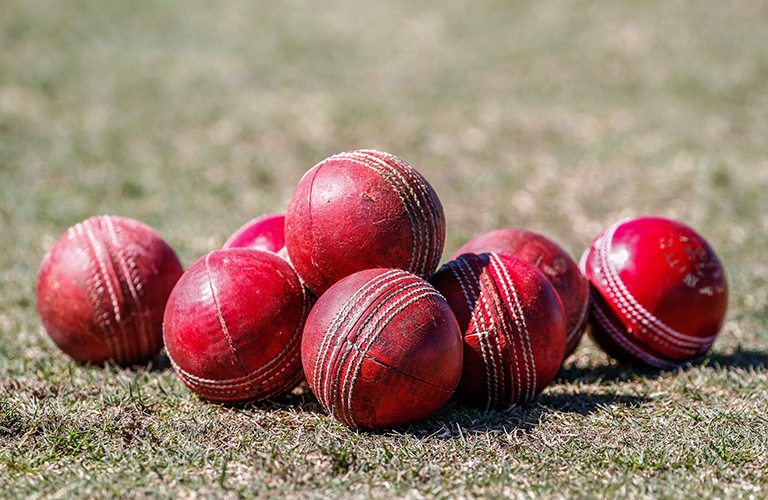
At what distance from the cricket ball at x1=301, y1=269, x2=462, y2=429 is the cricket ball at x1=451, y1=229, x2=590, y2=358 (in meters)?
1.05

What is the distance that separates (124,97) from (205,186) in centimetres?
402

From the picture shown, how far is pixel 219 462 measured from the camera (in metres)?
3.55

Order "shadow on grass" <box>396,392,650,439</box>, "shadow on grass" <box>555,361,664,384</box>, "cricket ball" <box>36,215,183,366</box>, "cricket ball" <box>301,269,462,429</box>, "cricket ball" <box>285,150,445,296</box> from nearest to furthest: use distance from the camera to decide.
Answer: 1. "cricket ball" <box>301,269,462,429</box>
2. "shadow on grass" <box>396,392,650,439</box>
3. "cricket ball" <box>285,150,445,296</box>
4. "cricket ball" <box>36,215,183,366</box>
5. "shadow on grass" <box>555,361,664,384</box>

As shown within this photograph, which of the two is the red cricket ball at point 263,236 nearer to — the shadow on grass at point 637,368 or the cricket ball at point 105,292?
the cricket ball at point 105,292

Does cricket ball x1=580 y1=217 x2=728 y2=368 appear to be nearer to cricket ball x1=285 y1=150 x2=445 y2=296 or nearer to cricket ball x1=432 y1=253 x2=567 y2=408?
cricket ball x1=432 y1=253 x2=567 y2=408

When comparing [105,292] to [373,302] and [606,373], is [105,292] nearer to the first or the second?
[373,302]

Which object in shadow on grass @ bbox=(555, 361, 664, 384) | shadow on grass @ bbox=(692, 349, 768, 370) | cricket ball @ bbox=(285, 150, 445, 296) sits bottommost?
shadow on grass @ bbox=(692, 349, 768, 370)

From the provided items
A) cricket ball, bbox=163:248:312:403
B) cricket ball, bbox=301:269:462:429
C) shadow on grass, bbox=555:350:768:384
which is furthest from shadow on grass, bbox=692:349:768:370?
cricket ball, bbox=163:248:312:403

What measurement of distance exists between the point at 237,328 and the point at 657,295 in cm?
283

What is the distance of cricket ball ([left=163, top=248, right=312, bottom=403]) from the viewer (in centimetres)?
412

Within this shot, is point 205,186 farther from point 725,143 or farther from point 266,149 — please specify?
point 725,143

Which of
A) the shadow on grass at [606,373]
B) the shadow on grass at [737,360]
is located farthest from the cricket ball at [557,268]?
the shadow on grass at [737,360]

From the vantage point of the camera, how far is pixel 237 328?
4.09 meters

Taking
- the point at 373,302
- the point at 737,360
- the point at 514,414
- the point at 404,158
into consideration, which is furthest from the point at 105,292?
the point at 404,158
